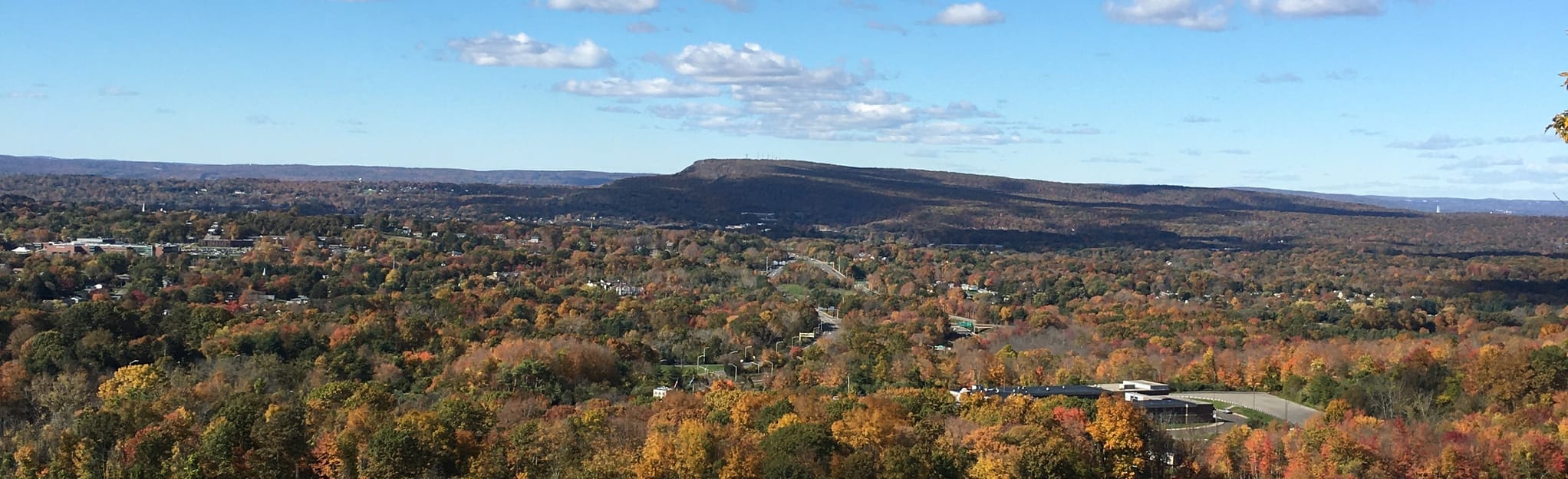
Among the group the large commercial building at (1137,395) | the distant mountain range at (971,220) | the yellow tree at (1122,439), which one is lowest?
the distant mountain range at (971,220)

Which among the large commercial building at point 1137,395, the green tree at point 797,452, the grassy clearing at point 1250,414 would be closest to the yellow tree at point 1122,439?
the large commercial building at point 1137,395

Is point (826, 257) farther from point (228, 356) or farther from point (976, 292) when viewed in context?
point (228, 356)

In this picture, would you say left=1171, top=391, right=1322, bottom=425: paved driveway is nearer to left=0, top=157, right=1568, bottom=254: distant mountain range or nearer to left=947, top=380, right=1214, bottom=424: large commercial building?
left=947, top=380, right=1214, bottom=424: large commercial building

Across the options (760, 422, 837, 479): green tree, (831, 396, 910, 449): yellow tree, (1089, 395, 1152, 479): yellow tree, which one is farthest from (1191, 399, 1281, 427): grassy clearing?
(760, 422, 837, 479): green tree

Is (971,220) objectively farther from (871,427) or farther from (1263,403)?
(871,427)

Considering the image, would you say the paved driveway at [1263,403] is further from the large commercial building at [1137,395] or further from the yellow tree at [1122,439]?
the yellow tree at [1122,439]

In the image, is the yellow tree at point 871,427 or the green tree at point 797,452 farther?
the yellow tree at point 871,427

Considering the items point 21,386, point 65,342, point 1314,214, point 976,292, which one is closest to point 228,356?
point 65,342

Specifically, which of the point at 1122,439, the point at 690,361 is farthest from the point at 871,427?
the point at 690,361
